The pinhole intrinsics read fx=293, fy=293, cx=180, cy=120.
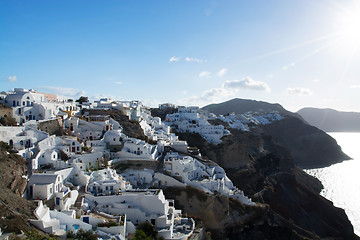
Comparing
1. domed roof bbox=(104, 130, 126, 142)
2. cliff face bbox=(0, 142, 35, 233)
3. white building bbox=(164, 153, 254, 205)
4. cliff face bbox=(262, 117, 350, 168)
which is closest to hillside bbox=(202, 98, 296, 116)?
cliff face bbox=(262, 117, 350, 168)

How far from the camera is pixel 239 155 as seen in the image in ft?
170

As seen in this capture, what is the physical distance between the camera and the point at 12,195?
17.8m

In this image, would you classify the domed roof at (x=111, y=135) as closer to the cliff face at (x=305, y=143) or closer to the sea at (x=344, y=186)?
the sea at (x=344, y=186)

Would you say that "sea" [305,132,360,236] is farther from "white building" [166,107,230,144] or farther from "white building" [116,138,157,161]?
"white building" [116,138,157,161]

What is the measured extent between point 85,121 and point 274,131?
73.1 metres

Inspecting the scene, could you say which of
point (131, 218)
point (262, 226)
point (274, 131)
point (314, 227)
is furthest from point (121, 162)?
point (274, 131)

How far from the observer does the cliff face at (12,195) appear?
1463 centimetres

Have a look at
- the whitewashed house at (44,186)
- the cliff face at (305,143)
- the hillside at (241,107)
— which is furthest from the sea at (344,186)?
the hillside at (241,107)

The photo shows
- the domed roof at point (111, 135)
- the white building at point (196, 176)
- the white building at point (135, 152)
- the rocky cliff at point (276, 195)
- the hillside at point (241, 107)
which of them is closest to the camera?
the white building at point (196, 176)

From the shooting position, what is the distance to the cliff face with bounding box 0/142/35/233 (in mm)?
14628

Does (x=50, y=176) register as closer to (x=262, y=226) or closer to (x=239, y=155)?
(x=262, y=226)

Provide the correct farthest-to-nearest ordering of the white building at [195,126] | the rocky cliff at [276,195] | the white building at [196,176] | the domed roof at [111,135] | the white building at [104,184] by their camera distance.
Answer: the white building at [195,126], the rocky cliff at [276,195], the domed roof at [111,135], the white building at [196,176], the white building at [104,184]

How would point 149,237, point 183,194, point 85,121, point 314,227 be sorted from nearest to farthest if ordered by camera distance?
point 149,237 < point 183,194 < point 85,121 < point 314,227

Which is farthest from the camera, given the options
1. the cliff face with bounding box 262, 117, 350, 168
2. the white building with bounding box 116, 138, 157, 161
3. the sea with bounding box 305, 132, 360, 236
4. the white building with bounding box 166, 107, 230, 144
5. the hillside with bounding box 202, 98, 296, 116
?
the hillside with bounding box 202, 98, 296, 116
